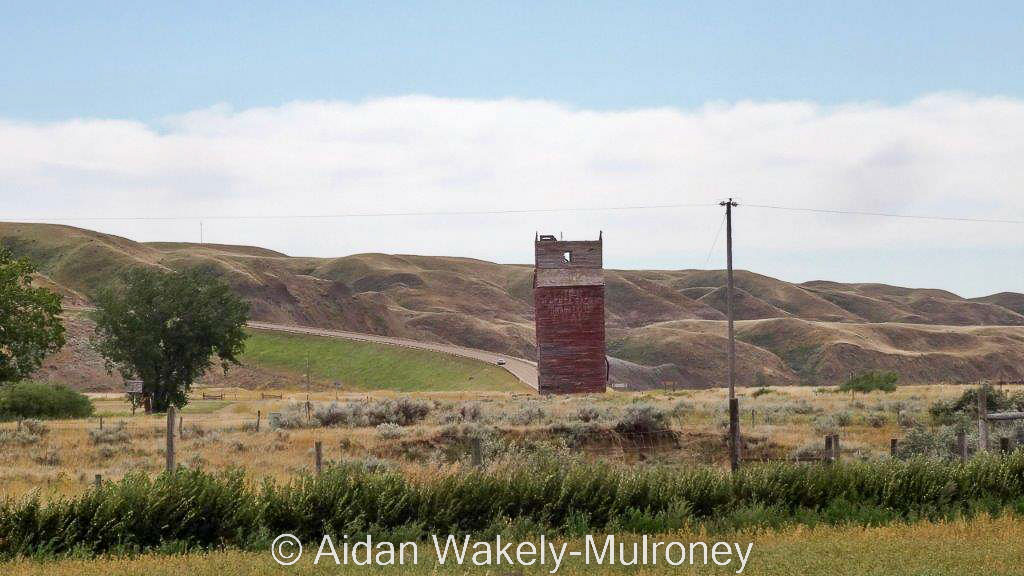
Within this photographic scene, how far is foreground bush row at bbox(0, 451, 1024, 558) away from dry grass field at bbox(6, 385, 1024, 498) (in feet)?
27.4

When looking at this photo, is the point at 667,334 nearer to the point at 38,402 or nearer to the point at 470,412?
the point at 470,412

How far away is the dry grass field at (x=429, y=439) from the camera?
28.6 m

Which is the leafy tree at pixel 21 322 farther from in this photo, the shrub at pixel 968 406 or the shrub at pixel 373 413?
the shrub at pixel 968 406

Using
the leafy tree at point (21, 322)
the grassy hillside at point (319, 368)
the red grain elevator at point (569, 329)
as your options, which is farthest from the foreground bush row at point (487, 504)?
the grassy hillside at point (319, 368)

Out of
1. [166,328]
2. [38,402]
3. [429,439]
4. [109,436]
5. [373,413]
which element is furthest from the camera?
[166,328]

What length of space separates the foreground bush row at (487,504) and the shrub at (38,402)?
115 feet

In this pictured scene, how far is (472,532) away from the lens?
49.6 ft

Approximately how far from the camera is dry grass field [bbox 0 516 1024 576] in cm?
1200

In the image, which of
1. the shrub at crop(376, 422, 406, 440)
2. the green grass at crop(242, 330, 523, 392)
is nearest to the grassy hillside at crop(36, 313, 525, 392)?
the green grass at crop(242, 330, 523, 392)

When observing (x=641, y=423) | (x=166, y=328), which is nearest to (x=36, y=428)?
(x=166, y=328)

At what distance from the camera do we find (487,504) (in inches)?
611

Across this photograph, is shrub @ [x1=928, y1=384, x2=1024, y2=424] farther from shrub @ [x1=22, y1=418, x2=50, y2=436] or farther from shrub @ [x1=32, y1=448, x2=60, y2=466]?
shrub @ [x1=22, y1=418, x2=50, y2=436]

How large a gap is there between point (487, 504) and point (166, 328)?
144 feet

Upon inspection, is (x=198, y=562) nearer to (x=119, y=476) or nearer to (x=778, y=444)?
(x=119, y=476)
